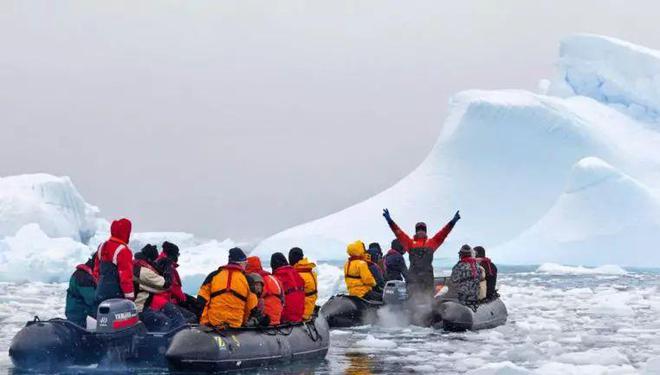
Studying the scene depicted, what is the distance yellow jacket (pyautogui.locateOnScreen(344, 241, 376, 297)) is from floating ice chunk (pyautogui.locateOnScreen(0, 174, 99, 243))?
22310 mm

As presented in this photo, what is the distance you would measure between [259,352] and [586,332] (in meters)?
Answer: 6.14

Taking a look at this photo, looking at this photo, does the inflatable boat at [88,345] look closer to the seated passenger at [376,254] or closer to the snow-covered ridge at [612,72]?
the seated passenger at [376,254]

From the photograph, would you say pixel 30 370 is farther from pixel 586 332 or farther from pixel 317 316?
pixel 586 332

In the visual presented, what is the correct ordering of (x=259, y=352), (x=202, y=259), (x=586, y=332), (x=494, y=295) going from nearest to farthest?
(x=259, y=352)
(x=586, y=332)
(x=494, y=295)
(x=202, y=259)

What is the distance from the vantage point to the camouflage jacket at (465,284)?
13414 mm

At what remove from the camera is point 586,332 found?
13625 mm

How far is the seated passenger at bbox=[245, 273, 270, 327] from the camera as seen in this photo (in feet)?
30.2

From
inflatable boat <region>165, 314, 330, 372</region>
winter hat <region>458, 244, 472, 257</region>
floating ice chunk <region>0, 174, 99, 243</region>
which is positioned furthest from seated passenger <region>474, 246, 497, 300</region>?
floating ice chunk <region>0, 174, 99, 243</region>

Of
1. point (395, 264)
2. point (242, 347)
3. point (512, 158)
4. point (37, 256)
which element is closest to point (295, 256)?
point (242, 347)

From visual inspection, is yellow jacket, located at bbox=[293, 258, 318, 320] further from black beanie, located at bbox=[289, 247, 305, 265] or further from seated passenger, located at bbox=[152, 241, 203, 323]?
seated passenger, located at bbox=[152, 241, 203, 323]

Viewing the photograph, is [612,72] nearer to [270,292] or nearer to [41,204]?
[41,204]

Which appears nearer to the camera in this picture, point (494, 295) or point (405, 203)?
point (494, 295)

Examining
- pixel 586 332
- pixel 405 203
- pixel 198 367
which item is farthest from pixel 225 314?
pixel 405 203

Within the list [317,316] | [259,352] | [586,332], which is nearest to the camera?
[259,352]
